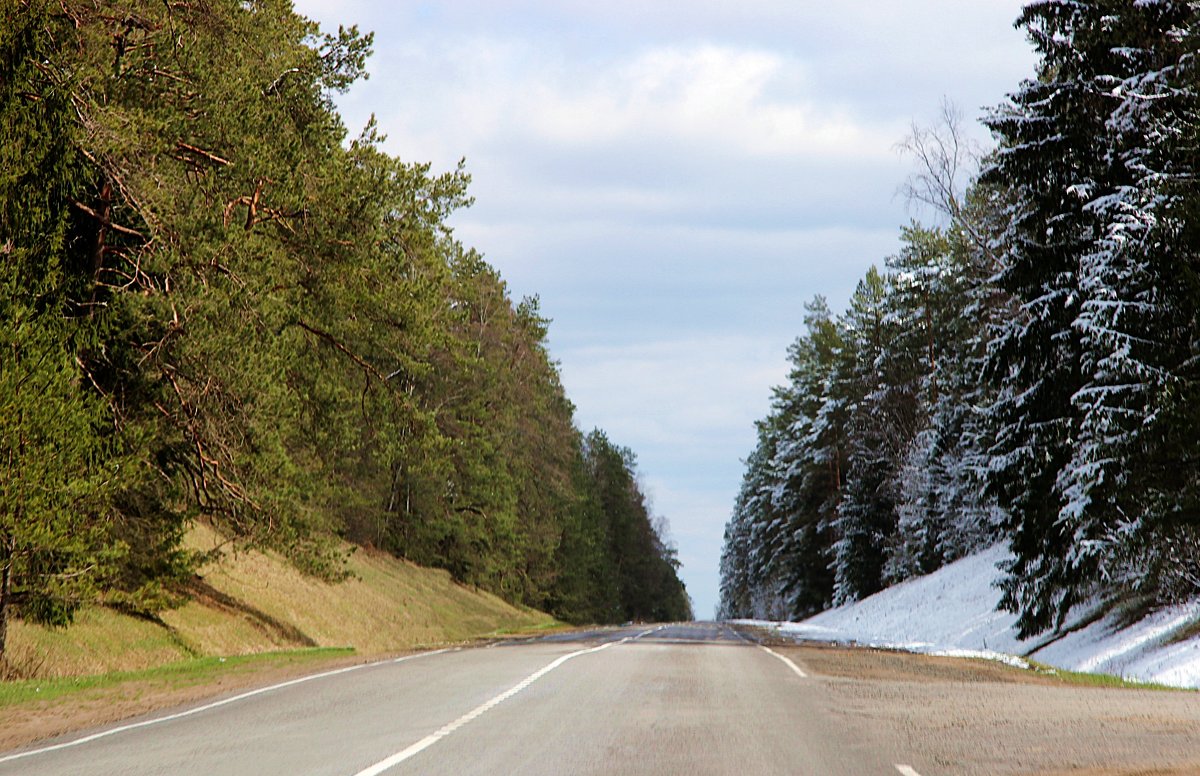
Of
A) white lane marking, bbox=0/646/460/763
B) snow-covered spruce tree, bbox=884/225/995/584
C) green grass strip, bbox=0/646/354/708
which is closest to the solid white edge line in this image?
white lane marking, bbox=0/646/460/763

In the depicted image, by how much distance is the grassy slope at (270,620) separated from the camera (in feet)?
65.9

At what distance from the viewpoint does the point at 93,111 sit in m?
17.5

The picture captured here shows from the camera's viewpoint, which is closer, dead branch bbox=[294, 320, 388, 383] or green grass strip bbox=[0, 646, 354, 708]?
green grass strip bbox=[0, 646, 354, 708]

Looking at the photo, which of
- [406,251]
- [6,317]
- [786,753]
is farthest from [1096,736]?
[406,251]

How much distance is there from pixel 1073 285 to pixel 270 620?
2160cm

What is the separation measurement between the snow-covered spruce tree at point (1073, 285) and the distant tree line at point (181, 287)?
13180 mm

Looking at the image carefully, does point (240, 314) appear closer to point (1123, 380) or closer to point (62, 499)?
point (62, 499)

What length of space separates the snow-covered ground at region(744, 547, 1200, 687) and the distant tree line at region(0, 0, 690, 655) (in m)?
15.2

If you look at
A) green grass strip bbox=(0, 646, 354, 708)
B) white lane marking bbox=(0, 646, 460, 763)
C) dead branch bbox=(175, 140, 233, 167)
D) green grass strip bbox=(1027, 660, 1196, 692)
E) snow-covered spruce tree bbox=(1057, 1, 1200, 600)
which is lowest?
green grass strip bbox=(1027, 660, 1196, 692)

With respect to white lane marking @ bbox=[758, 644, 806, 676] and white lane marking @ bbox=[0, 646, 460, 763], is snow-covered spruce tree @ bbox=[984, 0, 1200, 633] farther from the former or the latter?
white lane marking @ bbox=[0, 646, 460, 763]

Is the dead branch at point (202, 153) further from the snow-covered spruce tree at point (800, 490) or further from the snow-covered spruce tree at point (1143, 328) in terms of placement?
the snow-covered spruce tree at point (800, 490)

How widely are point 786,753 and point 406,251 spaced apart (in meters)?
19.8

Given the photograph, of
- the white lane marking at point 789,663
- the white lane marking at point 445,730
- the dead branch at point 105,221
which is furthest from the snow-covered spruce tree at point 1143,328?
the dead branch at point 105,221

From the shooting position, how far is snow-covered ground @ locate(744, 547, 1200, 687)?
1877 centimetres
